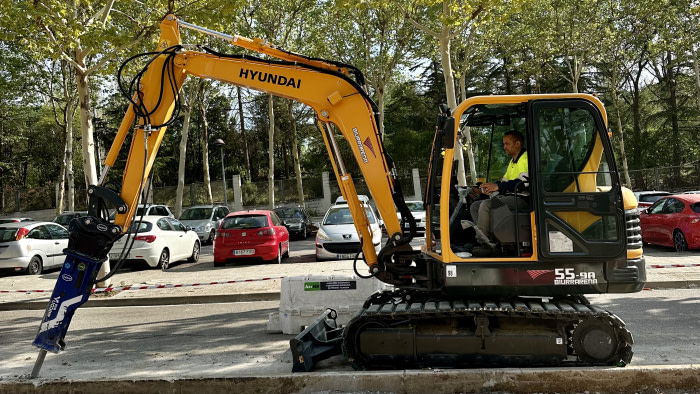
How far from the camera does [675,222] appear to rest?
13875 millimetres

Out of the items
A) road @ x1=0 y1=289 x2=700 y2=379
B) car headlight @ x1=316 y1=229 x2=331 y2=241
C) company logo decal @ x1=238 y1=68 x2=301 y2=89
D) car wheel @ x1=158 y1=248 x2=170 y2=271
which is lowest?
road @ x1=0 y1=289 x2=700 y2=379

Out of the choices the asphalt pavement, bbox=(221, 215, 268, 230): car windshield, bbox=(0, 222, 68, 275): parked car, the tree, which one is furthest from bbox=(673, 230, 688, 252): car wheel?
bbox=(0, 222, 68, 275): parked car

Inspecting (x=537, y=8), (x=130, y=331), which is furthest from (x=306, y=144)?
(x=130, y=331)

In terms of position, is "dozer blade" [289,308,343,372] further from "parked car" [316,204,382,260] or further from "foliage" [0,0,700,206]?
"parked car" [316,204,382,260]

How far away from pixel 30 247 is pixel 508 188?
13176 millimetres

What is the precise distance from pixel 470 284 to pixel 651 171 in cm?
3329

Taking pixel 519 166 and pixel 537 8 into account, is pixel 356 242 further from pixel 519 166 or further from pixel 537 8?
pixel 537 8

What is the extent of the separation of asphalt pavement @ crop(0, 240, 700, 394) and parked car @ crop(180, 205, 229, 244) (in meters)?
11.1

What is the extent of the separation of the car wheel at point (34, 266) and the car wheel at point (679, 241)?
16881 mm

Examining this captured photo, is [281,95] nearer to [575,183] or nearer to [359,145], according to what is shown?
[359,145]

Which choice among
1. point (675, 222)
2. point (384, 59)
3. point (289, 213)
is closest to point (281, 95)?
point (675, 222)

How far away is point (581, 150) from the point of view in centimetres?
500

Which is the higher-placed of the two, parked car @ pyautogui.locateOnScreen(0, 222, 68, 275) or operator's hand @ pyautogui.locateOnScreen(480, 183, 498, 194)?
operator's hand @ pyautogui.locateOnScreen(480, 183, 498, 194)

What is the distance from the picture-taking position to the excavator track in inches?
188
